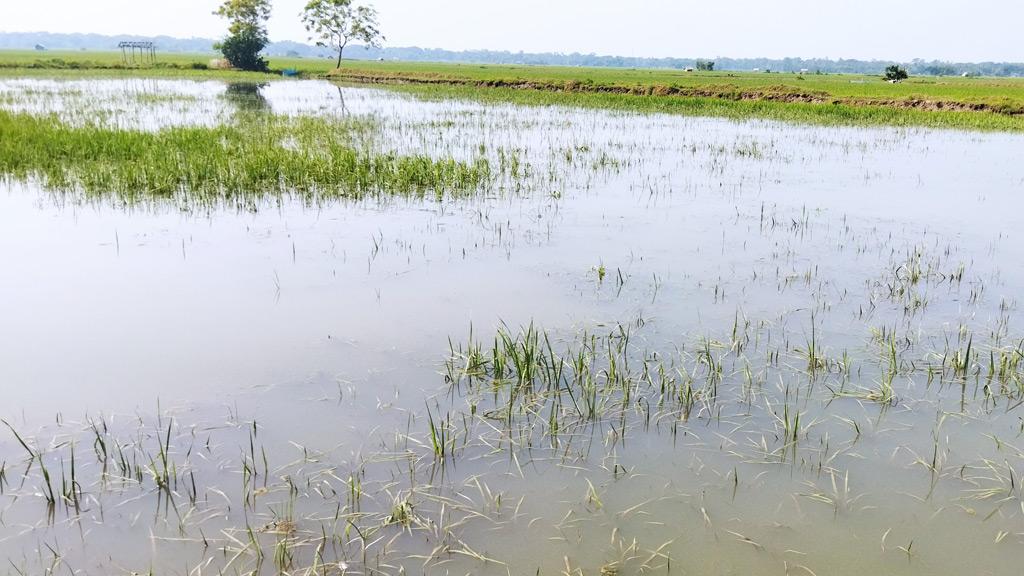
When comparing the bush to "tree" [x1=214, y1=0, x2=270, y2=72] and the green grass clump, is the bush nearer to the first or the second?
"tree" [x1=214, y1=0, x2=270, y2=72]

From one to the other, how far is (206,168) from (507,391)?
867cm

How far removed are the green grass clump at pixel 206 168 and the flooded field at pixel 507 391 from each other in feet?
3.17

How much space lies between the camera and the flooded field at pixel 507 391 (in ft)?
9.56

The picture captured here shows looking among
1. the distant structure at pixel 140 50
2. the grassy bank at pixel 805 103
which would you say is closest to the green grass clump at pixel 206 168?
the grassy bank at pixel 805 103

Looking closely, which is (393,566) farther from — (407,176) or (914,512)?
(407,176)

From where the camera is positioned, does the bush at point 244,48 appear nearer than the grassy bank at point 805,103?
No

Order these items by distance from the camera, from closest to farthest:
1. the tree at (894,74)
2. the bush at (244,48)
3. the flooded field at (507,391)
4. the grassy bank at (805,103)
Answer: the flooded field at (507,391), the grassy bank at (805,103), the tree at (894,74), the bush at (244,48)

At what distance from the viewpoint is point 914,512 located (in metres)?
3.10

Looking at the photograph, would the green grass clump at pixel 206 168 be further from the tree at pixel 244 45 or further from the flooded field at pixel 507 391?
the tree at pixel 244 45

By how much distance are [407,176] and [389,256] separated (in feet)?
13.4

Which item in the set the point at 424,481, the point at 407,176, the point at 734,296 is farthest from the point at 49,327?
the point at 407,176

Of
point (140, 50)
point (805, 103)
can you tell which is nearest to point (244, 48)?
point (140, 50)

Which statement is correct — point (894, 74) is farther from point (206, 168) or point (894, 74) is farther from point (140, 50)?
point (140, 50)

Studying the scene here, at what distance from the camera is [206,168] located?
35.9ft
